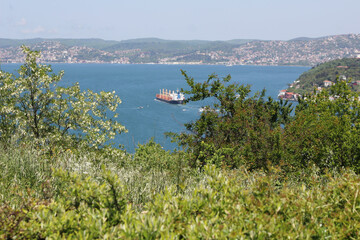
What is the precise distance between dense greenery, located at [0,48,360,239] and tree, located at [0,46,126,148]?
51 millimetres

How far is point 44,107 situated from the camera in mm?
14562

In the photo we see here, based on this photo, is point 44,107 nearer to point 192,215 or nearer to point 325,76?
point 192,215

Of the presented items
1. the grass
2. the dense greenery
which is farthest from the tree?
the grass

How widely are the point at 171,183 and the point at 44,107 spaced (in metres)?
10.9

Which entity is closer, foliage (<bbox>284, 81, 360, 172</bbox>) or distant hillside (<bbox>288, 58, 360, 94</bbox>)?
foliage (<bbox>284, 81, 360, 172</bbox>)

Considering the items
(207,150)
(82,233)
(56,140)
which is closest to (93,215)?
(82,233)

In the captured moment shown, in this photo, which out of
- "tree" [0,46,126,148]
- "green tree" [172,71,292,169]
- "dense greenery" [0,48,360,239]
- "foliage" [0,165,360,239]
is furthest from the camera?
"tree" [0,46,126,148]

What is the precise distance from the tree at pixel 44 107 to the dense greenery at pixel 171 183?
5 cm

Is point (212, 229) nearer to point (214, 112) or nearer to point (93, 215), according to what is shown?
point (93, 215)

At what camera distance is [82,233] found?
2947 mm

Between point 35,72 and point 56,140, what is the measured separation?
3271 millimetres

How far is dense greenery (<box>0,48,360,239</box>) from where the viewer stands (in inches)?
121

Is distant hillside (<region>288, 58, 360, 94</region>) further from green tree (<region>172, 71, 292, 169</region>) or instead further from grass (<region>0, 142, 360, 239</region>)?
grass (<region>0, 142, 360, 239</region>)

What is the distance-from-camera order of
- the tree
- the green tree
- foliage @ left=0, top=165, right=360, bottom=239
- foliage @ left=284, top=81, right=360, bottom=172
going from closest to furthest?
1. foliage @ left=0, top=165, right=360, bottom=239
2. foliage @ left=284, top=81, right=360, bottom=172
3. the green tree
4. the tree
